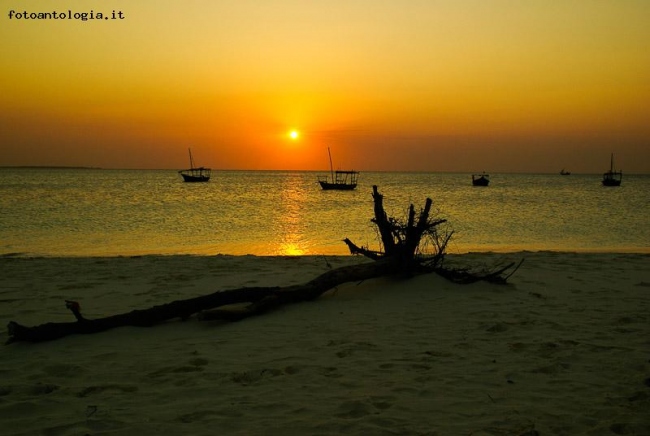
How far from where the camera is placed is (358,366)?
510cm

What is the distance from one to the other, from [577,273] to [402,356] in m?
6.56

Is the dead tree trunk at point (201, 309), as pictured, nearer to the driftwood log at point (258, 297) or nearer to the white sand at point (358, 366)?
the driftwood log at point (258, 297)

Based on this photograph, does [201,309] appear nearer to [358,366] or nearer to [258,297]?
[258,297]

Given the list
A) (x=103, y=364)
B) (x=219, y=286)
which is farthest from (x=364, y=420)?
(x=219, y=286)

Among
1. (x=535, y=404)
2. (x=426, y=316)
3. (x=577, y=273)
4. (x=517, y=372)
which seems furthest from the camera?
(x=577, y=273)

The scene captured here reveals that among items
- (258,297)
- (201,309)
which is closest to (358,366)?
(258,297)

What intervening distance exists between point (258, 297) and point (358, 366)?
2624 mm

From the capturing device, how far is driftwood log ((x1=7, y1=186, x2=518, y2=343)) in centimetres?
614

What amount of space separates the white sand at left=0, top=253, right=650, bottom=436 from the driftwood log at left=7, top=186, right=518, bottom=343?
0.49 ft

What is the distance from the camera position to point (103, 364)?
529 cm

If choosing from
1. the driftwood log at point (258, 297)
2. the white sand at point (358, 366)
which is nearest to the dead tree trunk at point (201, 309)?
the driftwood log at point (258, 297)

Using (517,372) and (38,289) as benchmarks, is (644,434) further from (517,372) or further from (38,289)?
(38,289)

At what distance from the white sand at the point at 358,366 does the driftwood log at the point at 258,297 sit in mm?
150

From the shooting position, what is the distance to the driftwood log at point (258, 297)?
20.2ft
